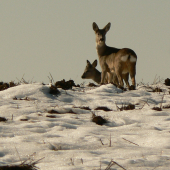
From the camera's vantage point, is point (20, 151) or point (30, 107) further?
point (30, 107)

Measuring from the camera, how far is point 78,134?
464 cm

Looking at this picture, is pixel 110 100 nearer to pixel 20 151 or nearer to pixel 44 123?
pixel 44 123

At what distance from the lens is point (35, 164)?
→ 11.1 ft

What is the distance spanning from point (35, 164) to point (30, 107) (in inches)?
120

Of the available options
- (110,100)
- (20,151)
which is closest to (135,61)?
(110,100)

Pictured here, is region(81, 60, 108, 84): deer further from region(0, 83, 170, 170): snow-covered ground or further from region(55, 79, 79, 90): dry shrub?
region(0, 83, 170, 170): snow-covered ground

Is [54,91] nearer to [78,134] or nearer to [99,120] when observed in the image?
[99,120]

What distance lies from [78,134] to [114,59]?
29.2ft

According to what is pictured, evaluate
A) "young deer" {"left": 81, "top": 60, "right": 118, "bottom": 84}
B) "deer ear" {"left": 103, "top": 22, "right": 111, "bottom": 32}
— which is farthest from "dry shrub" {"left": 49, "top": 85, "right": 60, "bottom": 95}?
"young deer" {"left": 81, "top": 60, "right": 118, "bottom": 84}

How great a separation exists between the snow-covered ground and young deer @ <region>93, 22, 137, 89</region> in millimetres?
5050

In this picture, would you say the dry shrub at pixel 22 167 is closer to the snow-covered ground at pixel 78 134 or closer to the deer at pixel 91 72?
the snow-covered ground at pixel 78 134

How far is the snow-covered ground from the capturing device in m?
3.50

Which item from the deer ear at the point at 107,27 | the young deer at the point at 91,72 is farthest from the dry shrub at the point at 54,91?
the young deer at the point at 91,72

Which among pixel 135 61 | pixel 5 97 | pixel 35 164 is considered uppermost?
pixel 135 61
